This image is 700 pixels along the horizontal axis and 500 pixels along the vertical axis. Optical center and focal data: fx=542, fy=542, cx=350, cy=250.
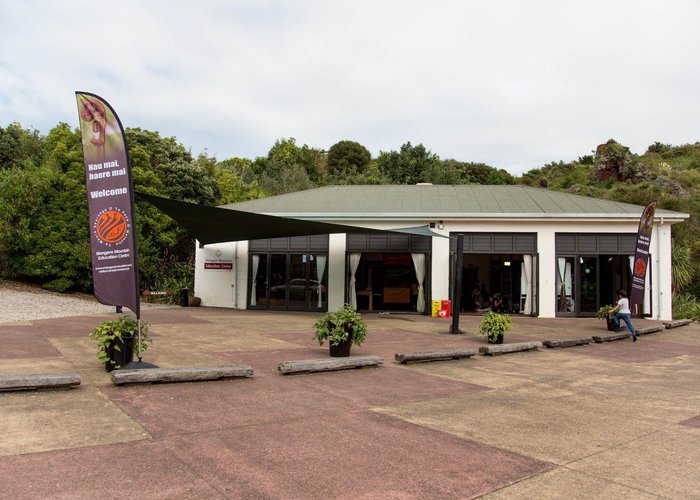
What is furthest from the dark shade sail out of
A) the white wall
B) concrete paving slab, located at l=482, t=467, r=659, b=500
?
concrete paving slab, located at l=482, t=467, r=659, b=500

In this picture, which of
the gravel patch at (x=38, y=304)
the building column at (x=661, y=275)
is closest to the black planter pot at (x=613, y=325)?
the building column at (x=661, y=275)

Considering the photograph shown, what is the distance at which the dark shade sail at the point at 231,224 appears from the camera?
37.6 feet

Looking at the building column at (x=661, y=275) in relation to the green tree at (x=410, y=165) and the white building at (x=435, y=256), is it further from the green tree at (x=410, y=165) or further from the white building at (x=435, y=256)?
the green tree at (x=410, y=165)

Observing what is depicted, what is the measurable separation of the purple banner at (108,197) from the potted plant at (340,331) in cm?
277

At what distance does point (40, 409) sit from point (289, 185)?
37502 mm

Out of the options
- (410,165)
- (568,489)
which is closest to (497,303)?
(568,489)

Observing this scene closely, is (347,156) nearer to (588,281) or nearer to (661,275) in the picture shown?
(588,281)

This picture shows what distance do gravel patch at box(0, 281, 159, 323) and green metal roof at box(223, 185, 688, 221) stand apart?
5.95 m

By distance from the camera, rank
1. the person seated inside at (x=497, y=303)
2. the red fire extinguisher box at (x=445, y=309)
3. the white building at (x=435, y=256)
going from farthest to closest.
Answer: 1. the person seated inside at (x=497, y=303)
2. the white building at (x=435, y=256)
3. the red fire extinguisher box at (x=445, y=309)

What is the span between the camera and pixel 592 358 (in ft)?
31.0

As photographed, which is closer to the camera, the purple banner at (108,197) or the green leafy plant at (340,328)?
the purple banner at (108,197)

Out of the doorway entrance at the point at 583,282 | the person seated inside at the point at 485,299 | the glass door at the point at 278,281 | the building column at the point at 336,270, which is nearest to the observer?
the doorway entrance at the point at 583,282

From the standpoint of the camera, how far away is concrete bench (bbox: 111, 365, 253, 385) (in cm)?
581

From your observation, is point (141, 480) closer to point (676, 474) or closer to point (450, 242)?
point (676, 474)
